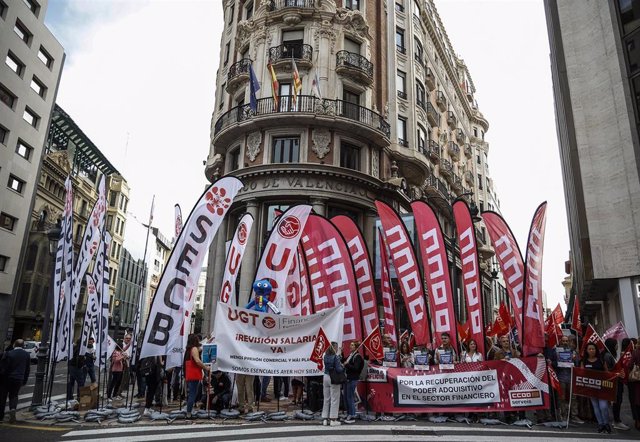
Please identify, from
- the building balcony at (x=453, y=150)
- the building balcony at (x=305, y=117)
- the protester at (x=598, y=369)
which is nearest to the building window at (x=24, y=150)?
the building balcony at (x=305, y=117)

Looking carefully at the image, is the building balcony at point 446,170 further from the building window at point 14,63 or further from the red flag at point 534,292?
the building window at point 14,63

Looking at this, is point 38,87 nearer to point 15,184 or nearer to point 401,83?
point 15,184

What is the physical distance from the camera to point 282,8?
27.5m

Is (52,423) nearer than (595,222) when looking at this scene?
Yes

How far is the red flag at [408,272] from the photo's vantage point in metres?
11.4

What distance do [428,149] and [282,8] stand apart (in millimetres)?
14931

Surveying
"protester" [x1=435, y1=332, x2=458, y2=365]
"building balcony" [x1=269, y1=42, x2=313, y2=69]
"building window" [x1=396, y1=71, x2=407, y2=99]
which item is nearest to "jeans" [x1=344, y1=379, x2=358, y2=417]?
"protester" [x1=435, y1=332, x2=458, y2=365]

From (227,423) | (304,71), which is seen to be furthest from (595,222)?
(304,71)

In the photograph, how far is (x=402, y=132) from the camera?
3083cm

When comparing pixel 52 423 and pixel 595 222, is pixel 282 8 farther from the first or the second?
pixel 52 423

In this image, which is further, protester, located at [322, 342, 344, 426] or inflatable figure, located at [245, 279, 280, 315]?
inflatable figure, located at [245, 279, 280, 315]

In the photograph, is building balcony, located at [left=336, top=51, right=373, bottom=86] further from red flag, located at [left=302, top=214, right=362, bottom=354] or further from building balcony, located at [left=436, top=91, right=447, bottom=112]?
red flag, located at [left=302, top=214, right=362, bottom=354]

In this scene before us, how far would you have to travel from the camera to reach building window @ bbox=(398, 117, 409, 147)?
3042cm

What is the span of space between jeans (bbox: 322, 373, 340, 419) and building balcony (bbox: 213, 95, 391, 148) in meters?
17.7
